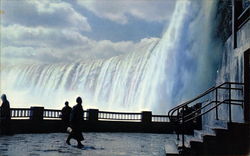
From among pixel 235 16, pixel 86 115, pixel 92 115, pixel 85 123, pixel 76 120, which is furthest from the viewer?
pixel 86 115

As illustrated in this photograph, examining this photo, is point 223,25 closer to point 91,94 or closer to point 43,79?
point 91,94

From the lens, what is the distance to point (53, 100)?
1704 inches

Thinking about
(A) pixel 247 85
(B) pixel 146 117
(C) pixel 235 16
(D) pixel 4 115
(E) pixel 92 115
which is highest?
(C) pixel 235 16

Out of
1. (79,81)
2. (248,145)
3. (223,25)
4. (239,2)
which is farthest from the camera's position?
(79,81)

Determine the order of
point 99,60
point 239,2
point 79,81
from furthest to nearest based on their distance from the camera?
point 99,60
point 79,81
point 239,2

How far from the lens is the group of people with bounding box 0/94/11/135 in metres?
14.1

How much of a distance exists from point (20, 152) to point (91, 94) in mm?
29642

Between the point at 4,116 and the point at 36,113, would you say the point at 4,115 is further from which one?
the point at 36,113

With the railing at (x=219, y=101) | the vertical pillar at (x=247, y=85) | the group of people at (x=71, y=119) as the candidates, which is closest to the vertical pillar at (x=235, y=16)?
the vertical pillar at (x=247, y=85)

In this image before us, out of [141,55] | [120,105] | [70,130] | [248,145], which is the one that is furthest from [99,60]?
[248,145]

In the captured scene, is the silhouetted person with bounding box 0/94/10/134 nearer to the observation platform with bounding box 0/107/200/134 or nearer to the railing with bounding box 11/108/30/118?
the observation platform with bounding box 0/107/200/134

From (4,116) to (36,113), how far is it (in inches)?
104

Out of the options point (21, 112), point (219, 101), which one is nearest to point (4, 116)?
point (21, 112)

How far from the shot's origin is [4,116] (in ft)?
46.5
